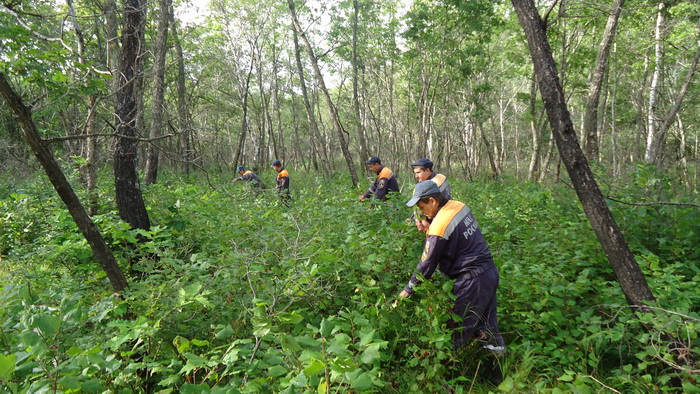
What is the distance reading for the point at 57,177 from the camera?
2299 millimetres

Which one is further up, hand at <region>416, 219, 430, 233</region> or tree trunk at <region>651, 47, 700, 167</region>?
tree trunk at <region>651, 47, 700, 167</region>

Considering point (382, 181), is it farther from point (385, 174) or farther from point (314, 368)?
point (314, 368)

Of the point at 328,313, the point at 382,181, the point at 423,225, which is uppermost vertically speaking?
the point at 382,181

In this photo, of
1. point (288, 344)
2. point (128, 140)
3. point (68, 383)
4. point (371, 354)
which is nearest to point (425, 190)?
point (371, 354)

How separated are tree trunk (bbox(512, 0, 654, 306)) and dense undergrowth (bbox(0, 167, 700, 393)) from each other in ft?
0.92

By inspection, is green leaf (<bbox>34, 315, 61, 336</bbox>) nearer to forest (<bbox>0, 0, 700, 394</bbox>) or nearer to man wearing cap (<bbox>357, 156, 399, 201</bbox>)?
forest (<bbox>0, 0, 700, 394</bbox>)

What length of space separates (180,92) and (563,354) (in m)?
14.8

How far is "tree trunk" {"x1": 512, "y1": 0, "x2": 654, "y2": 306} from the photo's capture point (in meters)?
2.68

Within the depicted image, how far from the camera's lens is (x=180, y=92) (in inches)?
523

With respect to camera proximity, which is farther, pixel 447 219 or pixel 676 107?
pixel 676 107

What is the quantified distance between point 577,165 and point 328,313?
8.52ft

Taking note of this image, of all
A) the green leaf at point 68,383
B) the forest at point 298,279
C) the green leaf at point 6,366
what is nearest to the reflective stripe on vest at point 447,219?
the forest at point 298,279

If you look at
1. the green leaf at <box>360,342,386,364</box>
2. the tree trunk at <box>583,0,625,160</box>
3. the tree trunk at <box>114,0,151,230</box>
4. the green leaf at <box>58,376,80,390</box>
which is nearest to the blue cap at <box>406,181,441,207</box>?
the green leaf at <box>360,342,386,364</box>

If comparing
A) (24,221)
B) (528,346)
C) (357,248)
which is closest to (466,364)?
(528,346)
